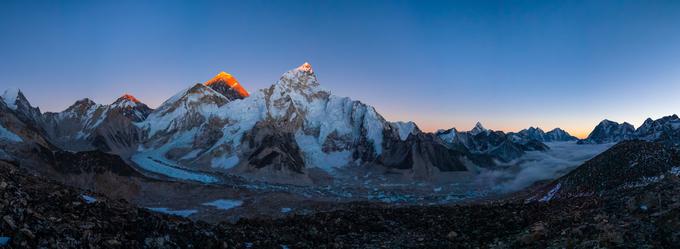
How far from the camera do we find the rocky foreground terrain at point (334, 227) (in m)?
11.6

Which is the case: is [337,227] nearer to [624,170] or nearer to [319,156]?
[624,170]

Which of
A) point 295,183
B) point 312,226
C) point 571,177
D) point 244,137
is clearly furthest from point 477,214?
point 244,137

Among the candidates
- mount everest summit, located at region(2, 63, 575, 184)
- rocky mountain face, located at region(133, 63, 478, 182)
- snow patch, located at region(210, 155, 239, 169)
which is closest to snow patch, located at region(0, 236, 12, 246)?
mount everest summit, located at region(2, 63, 575, 184)

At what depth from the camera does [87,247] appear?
10914mm

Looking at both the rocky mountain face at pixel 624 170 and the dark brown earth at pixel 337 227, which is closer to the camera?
the dark brown earth at pixel 337 227

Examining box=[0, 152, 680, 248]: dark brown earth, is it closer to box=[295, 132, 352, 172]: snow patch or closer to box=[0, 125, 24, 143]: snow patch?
box=[0, 125, 24, 143]: snow patch

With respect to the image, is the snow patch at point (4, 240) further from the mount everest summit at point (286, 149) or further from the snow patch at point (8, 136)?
the mount everest summit at point (286, 149)

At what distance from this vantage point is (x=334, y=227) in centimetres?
2259

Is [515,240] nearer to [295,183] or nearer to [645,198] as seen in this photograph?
[645,198]

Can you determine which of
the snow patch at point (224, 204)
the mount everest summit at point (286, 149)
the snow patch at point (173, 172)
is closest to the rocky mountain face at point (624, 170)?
the snow patch at point (224, 204)

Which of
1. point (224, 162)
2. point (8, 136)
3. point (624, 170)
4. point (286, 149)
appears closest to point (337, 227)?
point (624, 170)

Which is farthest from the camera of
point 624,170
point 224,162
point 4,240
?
point 224,162

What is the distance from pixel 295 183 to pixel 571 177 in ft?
309

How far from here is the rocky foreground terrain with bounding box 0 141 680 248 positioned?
38.0 ft
